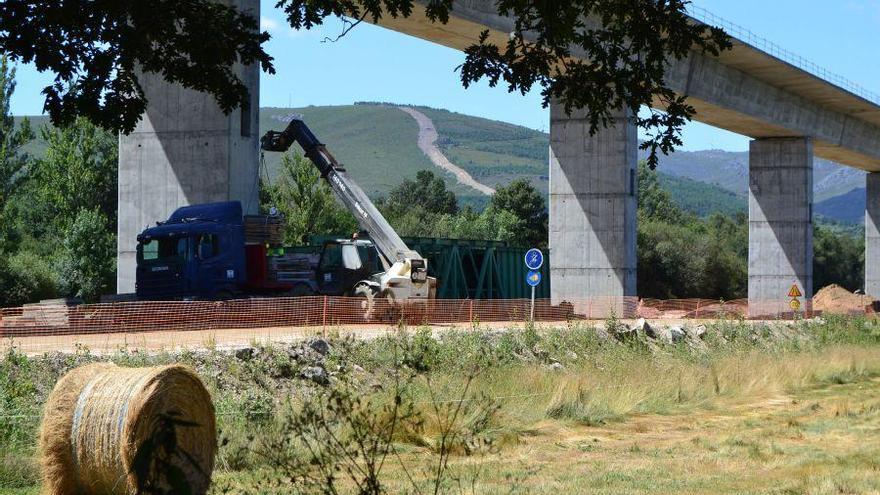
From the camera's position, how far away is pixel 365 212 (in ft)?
123

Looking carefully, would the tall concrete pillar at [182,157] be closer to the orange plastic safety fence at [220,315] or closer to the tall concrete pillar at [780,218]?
the orange plastic safety fence at [220,315]

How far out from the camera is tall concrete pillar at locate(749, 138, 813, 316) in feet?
191

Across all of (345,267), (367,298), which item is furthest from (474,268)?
(367,298)

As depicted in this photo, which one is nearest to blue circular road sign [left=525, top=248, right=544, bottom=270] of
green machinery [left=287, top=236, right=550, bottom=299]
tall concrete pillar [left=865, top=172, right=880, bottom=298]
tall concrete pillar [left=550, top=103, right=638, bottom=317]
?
tall concrete pillar [left=550, top=103, right=638, bottom=317]

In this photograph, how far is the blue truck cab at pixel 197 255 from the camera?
32.5 m

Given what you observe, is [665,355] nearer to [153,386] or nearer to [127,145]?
[127,145]

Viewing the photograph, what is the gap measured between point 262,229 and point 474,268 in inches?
979

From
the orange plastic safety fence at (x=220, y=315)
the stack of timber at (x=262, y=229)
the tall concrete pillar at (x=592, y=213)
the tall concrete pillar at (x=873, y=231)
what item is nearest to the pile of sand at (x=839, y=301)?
the tall concrete pillar at (x=873, y=231)

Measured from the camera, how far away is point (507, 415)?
63.0 feet

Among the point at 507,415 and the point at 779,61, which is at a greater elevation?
the point at 779,61

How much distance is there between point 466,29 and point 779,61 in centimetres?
1779

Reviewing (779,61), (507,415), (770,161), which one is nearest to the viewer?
(507,415)

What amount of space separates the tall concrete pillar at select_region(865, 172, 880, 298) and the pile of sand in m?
8.78

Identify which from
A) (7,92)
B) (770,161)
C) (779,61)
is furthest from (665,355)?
(7,92)
